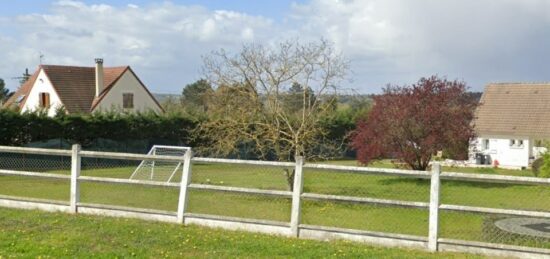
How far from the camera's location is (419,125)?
26328mm

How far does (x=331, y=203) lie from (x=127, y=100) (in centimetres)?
4044

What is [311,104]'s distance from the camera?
20.0 meters

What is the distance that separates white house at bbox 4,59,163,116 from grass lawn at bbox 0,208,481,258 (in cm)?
3704

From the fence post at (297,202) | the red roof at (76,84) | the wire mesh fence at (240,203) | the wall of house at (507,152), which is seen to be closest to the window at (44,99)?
the red roof at (76,84)

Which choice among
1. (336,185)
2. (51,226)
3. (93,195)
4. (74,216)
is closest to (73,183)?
(74,216)

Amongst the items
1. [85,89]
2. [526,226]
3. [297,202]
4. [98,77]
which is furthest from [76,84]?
[526,226]

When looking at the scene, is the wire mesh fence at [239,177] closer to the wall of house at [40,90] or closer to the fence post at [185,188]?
the fence post at [185,188]

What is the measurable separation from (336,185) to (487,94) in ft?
94.2

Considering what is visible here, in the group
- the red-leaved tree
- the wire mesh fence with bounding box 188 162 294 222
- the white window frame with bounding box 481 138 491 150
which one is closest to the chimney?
the red-leaved tree

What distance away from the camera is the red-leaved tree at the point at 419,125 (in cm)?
2627

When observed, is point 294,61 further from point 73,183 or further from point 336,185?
point 73,183

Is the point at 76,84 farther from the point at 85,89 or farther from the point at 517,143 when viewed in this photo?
the point at 517,143

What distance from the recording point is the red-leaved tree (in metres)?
26.3

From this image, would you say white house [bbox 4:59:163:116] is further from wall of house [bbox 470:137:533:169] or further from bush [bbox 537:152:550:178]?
bush [bbox 537:152:550:178]
